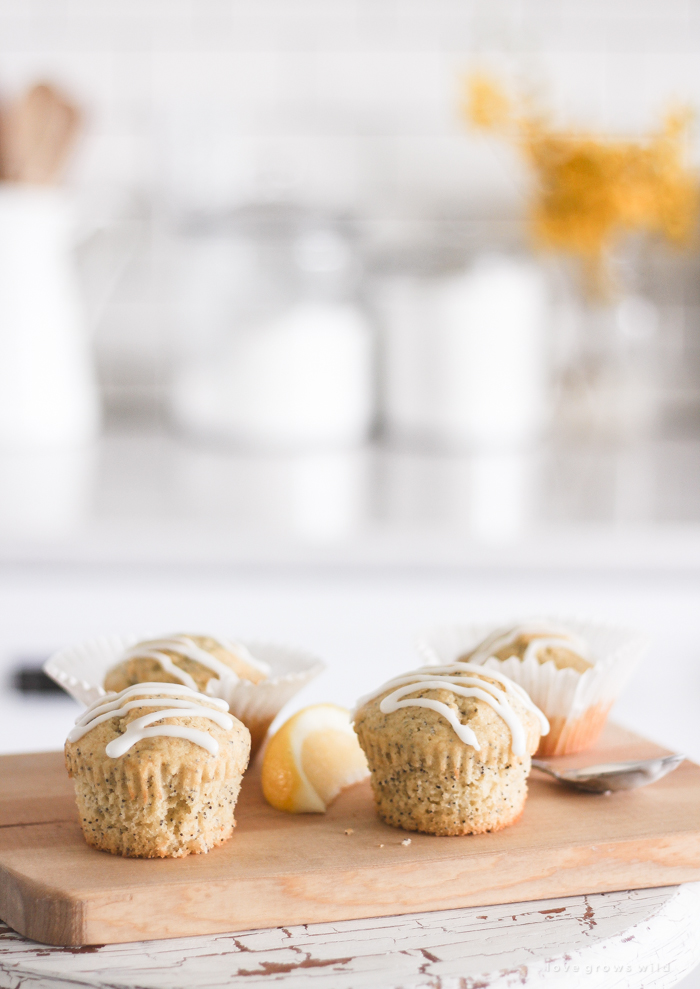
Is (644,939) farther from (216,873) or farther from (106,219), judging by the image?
(106,219)

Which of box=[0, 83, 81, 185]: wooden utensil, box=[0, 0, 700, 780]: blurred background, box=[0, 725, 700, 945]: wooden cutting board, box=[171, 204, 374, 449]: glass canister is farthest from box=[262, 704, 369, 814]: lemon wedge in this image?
box=[0, 83, 81, 185]: wooden utensil

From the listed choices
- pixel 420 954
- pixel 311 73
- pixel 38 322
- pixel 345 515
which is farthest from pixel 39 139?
pixel 420 954

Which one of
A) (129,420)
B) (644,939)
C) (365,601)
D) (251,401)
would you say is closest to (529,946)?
(644,939)

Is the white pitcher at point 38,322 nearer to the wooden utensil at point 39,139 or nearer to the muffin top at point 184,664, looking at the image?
the wooden utensil at point 39,139

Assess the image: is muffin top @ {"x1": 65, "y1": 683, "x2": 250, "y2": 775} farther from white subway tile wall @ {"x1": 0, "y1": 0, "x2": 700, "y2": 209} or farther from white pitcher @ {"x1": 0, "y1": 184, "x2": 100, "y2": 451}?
white subway tile wall @ {"x1": 0, "y1": 0, "x2": 700, "y2": 209}

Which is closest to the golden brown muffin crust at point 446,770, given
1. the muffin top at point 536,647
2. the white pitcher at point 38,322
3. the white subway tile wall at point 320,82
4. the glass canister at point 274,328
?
the muffin top at point 536,647

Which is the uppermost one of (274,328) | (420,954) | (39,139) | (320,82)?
(320,82)

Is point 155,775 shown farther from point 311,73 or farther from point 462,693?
point 311,73
